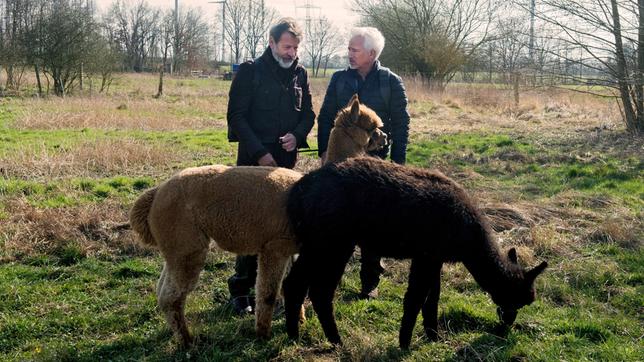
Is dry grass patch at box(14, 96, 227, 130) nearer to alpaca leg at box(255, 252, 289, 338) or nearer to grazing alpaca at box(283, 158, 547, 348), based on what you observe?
alpaca leg at box(255, 252, 289, 338)

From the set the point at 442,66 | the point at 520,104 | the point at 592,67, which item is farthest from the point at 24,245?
the point at 442,66

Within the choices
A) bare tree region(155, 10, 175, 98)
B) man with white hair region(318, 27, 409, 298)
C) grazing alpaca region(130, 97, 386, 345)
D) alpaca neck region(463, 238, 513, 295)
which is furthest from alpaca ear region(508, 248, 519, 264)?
bare tree region(155, 10, 175, 98)

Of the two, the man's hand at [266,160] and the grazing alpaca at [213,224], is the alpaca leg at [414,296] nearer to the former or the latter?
the grazing alpaca at [213,224]

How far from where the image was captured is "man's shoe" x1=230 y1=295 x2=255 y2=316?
15.7 ft

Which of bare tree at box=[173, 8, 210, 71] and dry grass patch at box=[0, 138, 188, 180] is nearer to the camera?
dry grass patch at box=[0, 138, 188, 180]

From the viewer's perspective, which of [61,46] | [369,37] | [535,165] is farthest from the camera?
[61,46]

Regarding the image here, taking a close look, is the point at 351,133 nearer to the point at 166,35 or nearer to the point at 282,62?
the point at 282,62

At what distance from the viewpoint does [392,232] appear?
3.83 meters

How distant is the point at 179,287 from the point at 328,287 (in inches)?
45.3

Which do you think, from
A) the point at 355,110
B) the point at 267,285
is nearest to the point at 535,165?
the point at 355,110

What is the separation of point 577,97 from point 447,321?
21955 millimetres

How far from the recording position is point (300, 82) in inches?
198

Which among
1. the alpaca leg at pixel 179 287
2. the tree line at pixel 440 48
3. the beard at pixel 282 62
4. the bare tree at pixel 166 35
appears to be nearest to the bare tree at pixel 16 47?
the tree line at pixel 440 48

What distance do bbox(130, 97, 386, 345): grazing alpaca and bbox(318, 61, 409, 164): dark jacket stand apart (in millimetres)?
1465
